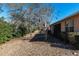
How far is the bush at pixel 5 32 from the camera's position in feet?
30.0

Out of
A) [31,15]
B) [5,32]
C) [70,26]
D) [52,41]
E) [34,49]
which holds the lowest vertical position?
[34,49]

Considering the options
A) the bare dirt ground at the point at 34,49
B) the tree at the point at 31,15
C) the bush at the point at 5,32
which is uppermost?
the tree at the point at 31,15

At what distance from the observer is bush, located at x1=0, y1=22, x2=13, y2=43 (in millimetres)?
9136

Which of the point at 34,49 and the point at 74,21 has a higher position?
the point at 74,21

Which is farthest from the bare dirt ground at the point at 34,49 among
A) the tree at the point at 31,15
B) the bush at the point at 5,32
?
the tree at the point at 31,15

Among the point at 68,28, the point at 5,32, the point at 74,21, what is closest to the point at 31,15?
the point at 5,32

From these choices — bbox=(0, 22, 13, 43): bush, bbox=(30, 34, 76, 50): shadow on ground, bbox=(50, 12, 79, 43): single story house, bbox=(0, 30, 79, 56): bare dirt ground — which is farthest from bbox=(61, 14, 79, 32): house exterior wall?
bbox=(0, 22, 13, 43): bush

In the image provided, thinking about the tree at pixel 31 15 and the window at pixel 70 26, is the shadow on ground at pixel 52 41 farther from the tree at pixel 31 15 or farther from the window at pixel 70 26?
the window at pixel 70 26

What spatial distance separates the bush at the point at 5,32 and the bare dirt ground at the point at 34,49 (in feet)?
0.57

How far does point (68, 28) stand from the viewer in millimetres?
9172

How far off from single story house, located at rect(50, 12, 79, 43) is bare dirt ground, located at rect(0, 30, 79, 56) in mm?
274

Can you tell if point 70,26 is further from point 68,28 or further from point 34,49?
point 34,49

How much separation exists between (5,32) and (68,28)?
1.72 meters

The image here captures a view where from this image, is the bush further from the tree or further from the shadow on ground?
the shadow on ground
